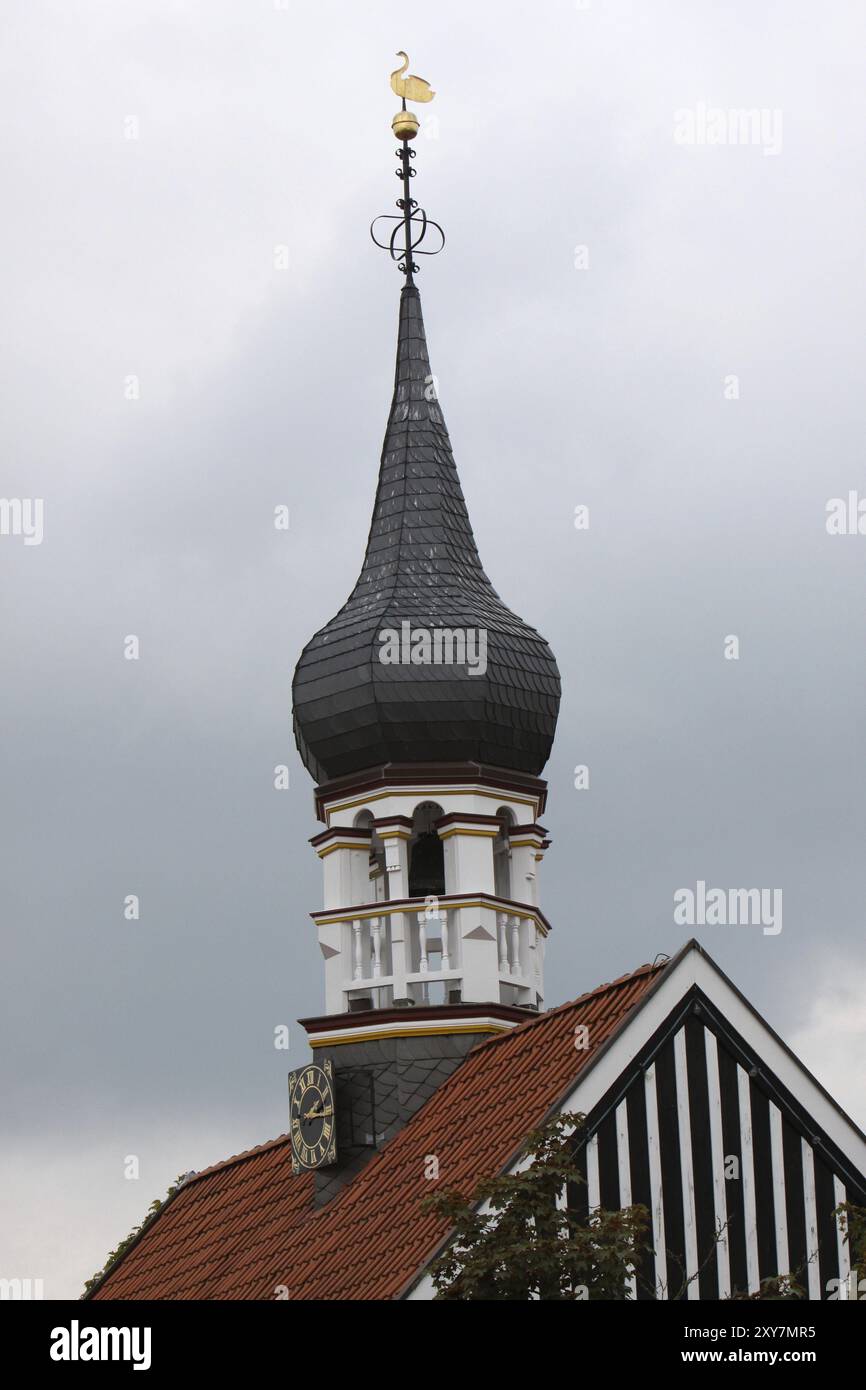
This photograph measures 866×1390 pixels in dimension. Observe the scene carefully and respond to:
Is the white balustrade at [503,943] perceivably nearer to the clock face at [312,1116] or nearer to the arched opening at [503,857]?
the arched opening at [503,857]

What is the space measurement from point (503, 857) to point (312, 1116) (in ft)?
13.1

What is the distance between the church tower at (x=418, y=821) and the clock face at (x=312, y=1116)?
193 mm

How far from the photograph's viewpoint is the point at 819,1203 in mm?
25469

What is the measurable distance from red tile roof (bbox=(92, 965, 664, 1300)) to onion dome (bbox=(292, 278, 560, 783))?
13.0 ft

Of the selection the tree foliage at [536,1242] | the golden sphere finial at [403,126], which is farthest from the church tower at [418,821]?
the tree foliage at [536,1242]

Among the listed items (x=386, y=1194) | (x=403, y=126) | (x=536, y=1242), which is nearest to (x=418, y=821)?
(x=386, y=1194)

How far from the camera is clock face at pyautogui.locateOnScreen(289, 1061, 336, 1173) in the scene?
3052cm

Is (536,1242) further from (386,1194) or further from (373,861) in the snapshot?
(373,861)

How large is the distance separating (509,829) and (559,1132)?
→ 10.0 meters

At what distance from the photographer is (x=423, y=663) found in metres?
31.8

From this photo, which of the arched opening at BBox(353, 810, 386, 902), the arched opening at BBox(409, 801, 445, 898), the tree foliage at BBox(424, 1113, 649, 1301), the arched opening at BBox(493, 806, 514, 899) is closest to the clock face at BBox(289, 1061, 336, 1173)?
the arched opening at BBox(353, 810, 386, 902)
